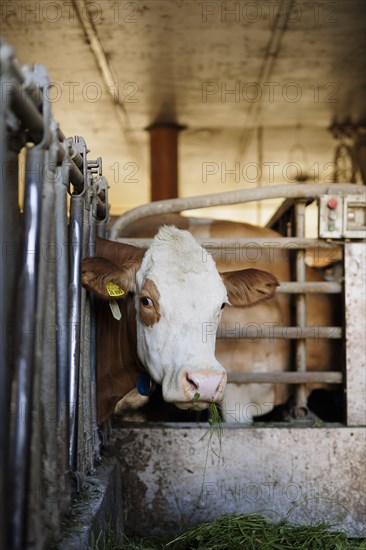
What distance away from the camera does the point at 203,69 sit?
6.66 metres

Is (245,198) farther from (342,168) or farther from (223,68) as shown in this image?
(342,168)

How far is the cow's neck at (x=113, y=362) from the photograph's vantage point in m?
3.33

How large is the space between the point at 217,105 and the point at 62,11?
2820 mm

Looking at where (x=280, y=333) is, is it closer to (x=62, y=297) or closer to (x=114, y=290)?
(x=114, y=290)

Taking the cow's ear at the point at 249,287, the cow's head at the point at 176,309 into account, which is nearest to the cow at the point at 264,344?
the cow's ear at the point at 249,287

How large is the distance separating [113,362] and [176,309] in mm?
717

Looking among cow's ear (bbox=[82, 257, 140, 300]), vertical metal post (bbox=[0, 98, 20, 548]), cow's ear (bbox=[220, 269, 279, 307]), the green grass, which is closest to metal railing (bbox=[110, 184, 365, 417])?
cow's ear (bbox=[220, 269, 279, 307])

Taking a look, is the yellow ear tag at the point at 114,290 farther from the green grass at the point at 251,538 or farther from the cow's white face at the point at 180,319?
the green grass at the point at 251,538

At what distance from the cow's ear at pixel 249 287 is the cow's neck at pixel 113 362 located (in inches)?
23.1

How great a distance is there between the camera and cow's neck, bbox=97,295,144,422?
131 inches

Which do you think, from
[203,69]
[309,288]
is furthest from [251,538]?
[203,69]

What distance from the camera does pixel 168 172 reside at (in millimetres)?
8703

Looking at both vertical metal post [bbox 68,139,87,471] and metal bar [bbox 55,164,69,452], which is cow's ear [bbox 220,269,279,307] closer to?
vertical metal post [bbox 68,139,87,471]

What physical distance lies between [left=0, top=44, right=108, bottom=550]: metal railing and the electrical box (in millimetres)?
1846
